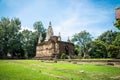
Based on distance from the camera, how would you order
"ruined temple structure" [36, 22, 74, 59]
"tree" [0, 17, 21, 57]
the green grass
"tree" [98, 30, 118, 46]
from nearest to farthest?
the green grass
"ruined temple structure" [36, 22, 74, 59]
"tree" [0, 17, 21, 57]
"tree" [98, 30, 118, 46]

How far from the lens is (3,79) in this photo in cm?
920

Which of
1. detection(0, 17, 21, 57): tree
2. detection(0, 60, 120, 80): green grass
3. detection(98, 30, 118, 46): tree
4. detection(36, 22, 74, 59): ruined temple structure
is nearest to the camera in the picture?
detection(0, 60, 120, 80): green grass

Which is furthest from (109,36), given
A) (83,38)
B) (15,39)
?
(15,39)

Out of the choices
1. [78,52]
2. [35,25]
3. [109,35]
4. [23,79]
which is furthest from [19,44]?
[23,79]

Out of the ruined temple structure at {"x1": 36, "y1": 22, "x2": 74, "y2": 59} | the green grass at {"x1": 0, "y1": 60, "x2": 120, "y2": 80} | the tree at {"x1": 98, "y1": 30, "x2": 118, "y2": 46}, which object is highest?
the tree at {"x1": 98, "y1": 30, "x2": 118, "y2": 46}

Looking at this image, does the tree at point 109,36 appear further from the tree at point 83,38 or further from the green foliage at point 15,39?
the green foliage at point 15,39

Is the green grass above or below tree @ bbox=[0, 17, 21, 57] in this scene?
below

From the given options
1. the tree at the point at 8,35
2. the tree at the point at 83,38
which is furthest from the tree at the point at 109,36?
the tree at the point at 8,35

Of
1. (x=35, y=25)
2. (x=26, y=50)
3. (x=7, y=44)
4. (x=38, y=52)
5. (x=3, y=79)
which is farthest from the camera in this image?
(x=35, y=25)

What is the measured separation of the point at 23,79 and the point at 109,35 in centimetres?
6098

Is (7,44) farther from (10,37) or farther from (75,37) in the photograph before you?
(75,37)

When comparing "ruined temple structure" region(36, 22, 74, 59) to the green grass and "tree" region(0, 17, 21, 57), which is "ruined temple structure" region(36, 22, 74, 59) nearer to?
"tree" region(0, 17, 21, 57)

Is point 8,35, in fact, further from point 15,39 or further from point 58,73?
point 58,73

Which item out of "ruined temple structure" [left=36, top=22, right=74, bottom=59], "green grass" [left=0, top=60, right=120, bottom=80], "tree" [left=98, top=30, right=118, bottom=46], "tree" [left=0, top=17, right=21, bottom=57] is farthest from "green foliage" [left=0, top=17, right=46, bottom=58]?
"green grass" [left=0, top=60, right=120, bottom=80]
